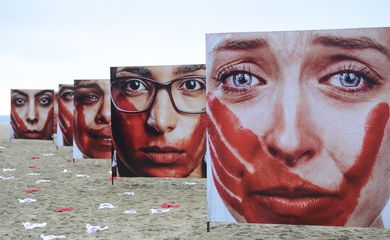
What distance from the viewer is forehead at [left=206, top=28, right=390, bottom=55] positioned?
161 inches

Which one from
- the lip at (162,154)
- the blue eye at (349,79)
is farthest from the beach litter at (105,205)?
the blue eye at (349,79)

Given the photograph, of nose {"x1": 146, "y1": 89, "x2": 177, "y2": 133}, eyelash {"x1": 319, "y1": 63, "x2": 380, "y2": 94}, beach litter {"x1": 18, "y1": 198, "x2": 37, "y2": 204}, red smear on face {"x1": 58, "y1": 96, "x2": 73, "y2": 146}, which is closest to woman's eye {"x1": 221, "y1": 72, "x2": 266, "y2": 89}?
eyelash {"x1": 319, "y1": 63, "x2": 380, "y2": 94}

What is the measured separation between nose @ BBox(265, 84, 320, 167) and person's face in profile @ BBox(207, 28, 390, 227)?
1 centimetres

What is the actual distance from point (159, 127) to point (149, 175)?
1040 millimetres

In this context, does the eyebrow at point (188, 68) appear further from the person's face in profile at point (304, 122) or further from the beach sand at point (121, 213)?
the person's face in profile at point (304, 122)

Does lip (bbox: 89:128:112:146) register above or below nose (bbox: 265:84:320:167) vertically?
below

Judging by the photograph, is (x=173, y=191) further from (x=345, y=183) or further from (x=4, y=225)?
(x=345, y=183)

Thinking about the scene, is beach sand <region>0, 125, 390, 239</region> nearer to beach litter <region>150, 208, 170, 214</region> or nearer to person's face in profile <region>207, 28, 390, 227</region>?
beach litter <region>150, 208, 170, 214</region>

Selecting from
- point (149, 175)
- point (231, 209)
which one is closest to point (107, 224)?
point (231, 209)

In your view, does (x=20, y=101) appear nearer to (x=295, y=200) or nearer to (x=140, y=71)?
(x=140, y=71)

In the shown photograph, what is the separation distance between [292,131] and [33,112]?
657 inches

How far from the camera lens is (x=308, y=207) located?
4402mm

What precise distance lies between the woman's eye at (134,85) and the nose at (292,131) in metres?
3.87

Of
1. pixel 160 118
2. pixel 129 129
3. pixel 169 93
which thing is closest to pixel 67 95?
pixel 129 129
